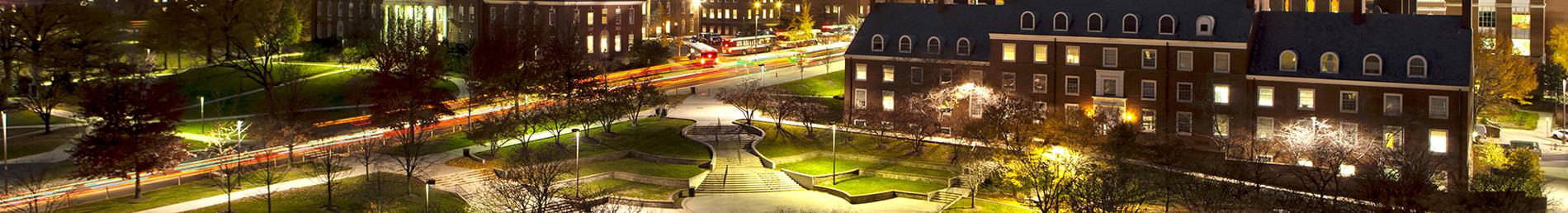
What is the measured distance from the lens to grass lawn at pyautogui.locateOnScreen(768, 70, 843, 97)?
136m

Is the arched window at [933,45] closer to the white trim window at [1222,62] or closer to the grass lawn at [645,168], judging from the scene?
the grass lawn at [645,168]

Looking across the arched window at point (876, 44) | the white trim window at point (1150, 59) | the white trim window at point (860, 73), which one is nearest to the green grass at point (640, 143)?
the white trim window at point (860, 73)

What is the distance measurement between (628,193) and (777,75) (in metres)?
56.5

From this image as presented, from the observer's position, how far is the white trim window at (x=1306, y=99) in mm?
95500

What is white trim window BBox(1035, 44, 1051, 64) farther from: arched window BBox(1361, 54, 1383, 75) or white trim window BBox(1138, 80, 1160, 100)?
arched window BBox(1361, 54, 1383, 75)

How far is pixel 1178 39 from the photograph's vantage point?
9894 cm

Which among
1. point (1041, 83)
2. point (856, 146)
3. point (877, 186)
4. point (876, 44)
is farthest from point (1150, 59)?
point (876, 44)

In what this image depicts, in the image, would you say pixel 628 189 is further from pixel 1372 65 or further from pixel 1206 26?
pixel 1372 65

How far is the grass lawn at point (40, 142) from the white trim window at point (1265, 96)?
217ft

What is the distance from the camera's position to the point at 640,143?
107562 millimetres

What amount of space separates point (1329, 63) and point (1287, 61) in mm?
2305

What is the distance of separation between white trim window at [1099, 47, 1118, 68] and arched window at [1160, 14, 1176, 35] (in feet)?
10.7

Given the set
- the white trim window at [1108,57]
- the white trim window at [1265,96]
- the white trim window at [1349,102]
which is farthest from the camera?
the white trim window at [1108,57]

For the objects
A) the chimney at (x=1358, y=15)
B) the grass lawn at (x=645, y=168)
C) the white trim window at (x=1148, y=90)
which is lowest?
the grass lawn at (x=645, y=168)
